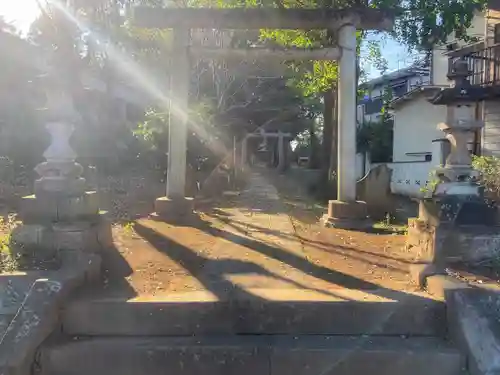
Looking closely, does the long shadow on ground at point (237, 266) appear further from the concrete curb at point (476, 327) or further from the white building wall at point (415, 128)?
the white building wall at point (415, 128)

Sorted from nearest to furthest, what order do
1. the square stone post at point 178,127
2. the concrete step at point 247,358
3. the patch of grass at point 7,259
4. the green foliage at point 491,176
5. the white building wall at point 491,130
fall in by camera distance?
the concrete step at point 247,358, the patch of grass at point 7,259, the green foliage at point 491,176, the square stone post at point 178,127, the white building wall at point 491,130

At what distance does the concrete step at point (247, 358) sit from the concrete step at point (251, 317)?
0.16 m

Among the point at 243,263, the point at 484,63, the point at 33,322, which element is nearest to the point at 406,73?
the point at 484,63

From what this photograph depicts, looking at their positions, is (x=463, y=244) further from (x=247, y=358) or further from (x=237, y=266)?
(x=247, y=358)

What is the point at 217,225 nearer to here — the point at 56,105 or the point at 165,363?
the point at 56,105

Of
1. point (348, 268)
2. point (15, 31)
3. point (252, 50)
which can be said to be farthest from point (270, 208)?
point (15, 31)

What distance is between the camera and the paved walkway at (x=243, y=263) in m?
4.78

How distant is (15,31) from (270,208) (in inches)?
521

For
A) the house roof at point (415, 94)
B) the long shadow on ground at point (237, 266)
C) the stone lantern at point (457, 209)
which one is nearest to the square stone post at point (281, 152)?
the house roof at point (415, 94)

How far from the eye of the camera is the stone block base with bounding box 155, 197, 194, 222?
9219 millimetres

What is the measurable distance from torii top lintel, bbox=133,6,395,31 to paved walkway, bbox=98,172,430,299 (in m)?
3.62

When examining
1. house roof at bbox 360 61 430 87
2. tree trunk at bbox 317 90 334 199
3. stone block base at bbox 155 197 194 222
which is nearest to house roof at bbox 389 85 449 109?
house roof at bbox 360 61 430 87

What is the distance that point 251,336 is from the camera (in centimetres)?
412

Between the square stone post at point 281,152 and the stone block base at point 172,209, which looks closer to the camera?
the stone block base at point 172,209
